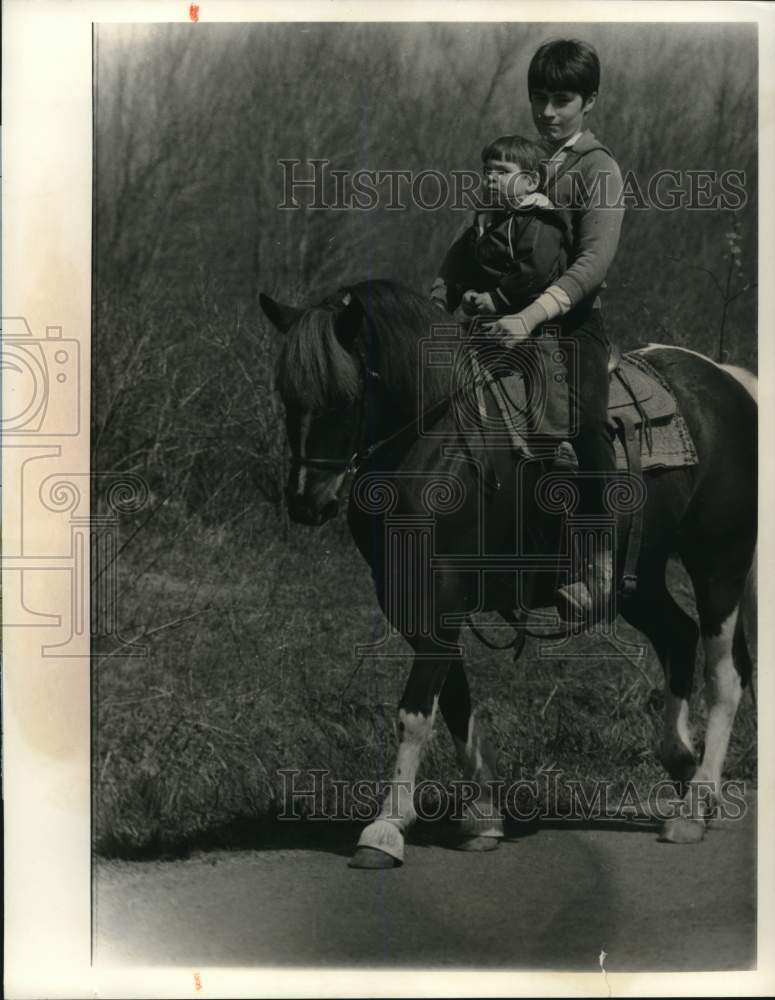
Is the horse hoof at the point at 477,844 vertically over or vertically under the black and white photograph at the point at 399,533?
under

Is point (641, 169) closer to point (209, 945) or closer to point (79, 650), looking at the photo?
point (79, 650)

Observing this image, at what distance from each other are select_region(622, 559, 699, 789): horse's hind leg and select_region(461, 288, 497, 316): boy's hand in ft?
4.25

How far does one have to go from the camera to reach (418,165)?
6266 millimetres

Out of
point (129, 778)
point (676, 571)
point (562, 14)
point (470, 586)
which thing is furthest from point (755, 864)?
point (562, 14)

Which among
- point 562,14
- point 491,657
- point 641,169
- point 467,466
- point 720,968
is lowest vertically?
point 720,968

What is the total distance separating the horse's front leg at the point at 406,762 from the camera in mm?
6219

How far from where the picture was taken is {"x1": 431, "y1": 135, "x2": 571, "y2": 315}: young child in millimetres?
6172

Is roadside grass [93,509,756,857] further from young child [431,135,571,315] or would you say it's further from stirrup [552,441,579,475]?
young child [431,135,571,315]

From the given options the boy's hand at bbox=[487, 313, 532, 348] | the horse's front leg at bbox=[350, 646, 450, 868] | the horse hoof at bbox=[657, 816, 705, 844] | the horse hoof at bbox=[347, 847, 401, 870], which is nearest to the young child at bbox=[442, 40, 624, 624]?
the boy's hand at bbox=[487, 313, 532, 348]

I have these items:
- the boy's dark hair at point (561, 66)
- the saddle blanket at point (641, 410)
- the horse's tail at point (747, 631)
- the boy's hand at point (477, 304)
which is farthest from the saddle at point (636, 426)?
the boy's dark hair at point (561, 66)

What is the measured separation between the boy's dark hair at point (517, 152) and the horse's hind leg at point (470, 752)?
2.11 meters

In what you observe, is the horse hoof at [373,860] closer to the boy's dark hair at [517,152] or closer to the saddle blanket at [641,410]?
the saddle blanket at [641,410]

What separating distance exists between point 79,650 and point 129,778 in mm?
582

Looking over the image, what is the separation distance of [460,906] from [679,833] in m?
0.98
